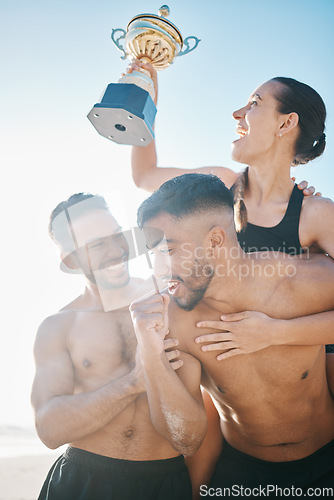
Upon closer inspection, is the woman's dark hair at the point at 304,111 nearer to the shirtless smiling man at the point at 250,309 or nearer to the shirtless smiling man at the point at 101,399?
the shirtless smiling man at the point at 250,309

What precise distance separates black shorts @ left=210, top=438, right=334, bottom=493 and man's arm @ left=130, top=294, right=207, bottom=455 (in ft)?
1.93

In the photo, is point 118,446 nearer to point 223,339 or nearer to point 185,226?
point 223,339

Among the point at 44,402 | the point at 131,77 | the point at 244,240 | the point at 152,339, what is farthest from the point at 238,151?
the point at 44,402

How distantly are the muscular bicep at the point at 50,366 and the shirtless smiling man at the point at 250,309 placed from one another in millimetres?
890

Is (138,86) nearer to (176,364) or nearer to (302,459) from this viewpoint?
(176,364)

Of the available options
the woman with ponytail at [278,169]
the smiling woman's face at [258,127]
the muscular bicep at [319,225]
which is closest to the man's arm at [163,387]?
the woman with ponytail at [278,169]

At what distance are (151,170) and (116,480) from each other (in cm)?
281

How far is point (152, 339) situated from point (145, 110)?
6.23 ft

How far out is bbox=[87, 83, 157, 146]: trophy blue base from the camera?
9.84 ft

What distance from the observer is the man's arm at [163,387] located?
2.15m

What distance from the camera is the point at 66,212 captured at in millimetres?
3668

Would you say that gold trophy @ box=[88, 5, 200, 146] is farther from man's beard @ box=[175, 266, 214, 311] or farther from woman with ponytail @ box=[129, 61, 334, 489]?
man's beard @ box=[175, 266, 214, 311]

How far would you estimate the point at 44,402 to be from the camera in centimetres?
255

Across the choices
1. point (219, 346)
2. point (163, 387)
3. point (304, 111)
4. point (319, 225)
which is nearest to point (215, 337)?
point (219, 346)
